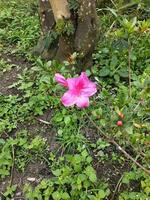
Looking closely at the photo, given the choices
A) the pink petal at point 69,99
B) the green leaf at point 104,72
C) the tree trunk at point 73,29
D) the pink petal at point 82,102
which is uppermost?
the pink petal at point 69,99

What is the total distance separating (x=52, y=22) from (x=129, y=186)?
1444 millimetres

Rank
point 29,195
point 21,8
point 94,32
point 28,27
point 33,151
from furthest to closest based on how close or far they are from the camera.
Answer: point 21,8 < point 28,27 < point 94,32 < point 33,151 < point 29,195

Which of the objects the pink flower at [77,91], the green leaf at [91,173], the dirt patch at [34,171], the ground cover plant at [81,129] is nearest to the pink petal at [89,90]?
the pink flower at [77,91]

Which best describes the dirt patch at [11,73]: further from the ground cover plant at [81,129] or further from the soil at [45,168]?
the soil at [45,168]

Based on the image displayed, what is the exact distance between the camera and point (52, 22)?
3229 mm

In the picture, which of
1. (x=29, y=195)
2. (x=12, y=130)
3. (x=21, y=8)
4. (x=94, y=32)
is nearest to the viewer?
(x=29, y=195)

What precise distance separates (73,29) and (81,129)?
74cm

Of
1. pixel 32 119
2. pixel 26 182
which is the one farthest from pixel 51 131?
pixel 26 182

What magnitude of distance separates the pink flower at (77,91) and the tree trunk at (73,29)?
1.26 m

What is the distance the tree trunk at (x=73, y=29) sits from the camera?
2938 millimetres

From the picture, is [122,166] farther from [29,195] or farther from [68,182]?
[29,195]

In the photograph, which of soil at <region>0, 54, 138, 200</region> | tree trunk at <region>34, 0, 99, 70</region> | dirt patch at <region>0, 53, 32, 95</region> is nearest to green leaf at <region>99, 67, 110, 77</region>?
tree trunk at <region>34, 0, 99, 70</region>

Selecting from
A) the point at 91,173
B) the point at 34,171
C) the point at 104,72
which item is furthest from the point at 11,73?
the point at 91,173

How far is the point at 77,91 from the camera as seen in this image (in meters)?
1.70
